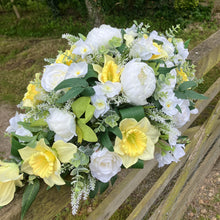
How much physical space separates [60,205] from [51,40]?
18.0 ft

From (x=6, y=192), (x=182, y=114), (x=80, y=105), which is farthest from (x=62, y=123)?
(x=182, y=114)

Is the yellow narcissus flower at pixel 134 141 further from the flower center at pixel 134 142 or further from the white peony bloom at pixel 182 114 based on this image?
the white peony bloom at pixel 182 114

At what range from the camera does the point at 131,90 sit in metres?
0.84

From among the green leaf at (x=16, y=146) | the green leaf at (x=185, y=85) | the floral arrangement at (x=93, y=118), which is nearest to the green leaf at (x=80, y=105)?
the floral arrangement at (x=93, y=118)

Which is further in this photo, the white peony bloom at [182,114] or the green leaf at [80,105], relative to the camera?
the white peony bloom at [182,114]

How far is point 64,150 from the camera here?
0.82 m

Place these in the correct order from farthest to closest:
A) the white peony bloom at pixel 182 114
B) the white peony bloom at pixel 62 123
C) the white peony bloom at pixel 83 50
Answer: the white peony bloom at pixel 182 114 → the white peony bloom at pixel 83 50 → the white peony bloom at pixel 62 123

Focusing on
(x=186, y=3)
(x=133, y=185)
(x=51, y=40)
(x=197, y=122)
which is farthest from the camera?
(x=51, y=40)

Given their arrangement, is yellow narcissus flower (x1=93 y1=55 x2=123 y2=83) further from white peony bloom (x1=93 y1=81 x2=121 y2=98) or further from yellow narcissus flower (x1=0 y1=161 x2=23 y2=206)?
yellow narcissus flower (x1=0 y1=161 x2=23 y2=206)

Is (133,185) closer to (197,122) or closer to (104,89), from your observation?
(104,89)

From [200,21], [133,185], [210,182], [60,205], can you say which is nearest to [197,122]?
[210,182]

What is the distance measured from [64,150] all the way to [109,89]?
0.87 ft

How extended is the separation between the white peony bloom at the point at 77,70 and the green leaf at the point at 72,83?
0.03 meters

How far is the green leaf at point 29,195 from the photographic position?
2.68 feet
